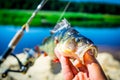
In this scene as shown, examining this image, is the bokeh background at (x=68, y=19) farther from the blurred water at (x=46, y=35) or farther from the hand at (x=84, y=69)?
the hand at (x=84, y=69)

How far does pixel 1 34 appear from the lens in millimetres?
1939

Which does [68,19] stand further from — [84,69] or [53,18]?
[84,69]

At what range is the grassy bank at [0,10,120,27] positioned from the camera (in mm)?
1942

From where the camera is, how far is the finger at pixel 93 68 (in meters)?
1.80

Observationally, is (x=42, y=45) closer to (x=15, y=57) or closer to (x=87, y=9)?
(x=15, y=57)

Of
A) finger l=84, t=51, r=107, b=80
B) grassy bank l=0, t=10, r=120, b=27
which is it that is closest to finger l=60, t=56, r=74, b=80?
finger l=84, t=51, r=107, b=80

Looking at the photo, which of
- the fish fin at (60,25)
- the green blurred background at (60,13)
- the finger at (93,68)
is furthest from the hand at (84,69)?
the green blurred background at (60,13)

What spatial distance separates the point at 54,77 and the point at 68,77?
0.11m

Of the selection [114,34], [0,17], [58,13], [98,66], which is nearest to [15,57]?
[0,17]

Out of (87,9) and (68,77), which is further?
(87,9)

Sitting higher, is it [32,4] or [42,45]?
[32,4]

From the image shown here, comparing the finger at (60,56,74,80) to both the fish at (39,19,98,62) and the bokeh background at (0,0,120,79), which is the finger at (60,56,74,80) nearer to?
the fish at (39,19,98,62)

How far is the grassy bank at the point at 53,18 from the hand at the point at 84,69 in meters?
0.24

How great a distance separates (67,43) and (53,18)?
23 cm
